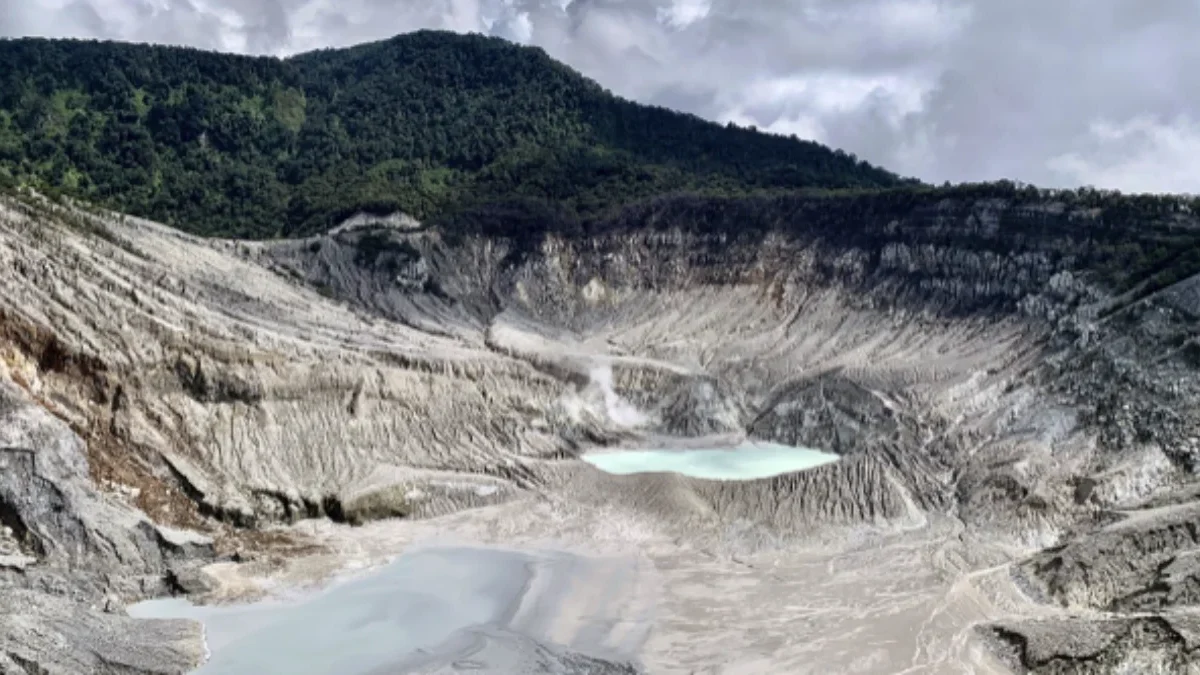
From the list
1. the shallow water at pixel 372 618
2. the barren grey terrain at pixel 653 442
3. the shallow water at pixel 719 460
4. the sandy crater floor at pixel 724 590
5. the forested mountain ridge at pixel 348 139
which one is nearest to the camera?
the shallow water at pixel 372 618

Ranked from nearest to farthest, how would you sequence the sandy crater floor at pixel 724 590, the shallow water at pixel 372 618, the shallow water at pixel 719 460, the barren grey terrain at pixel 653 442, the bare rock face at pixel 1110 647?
the bare rock face at pixel 1110 647 < the shallow water at pixel 372 618 < the sandy crater floor at pixel 724 590 < the barren grey terrain at pixel 653 442 < the shallow water at pixel 719 460

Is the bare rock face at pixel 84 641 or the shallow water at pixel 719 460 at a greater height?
the shallow water at pixel 719 460

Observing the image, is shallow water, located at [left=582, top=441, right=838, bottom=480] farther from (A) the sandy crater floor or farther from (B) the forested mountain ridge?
(B) the forested mountain ridge

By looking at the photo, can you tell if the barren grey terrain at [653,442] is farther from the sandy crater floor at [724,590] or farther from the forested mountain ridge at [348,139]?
the forested mountain ridge at [348,139]

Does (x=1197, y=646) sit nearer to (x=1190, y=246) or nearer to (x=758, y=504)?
(x=758, y=504)

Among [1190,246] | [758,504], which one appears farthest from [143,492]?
[1190,246]

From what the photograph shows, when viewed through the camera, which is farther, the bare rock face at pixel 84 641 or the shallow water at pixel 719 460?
the shallow water at pixel 719 460

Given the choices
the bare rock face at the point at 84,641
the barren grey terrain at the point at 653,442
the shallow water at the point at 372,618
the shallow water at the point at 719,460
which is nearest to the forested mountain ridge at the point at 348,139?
the barren grey terrain at the point at 653,442
